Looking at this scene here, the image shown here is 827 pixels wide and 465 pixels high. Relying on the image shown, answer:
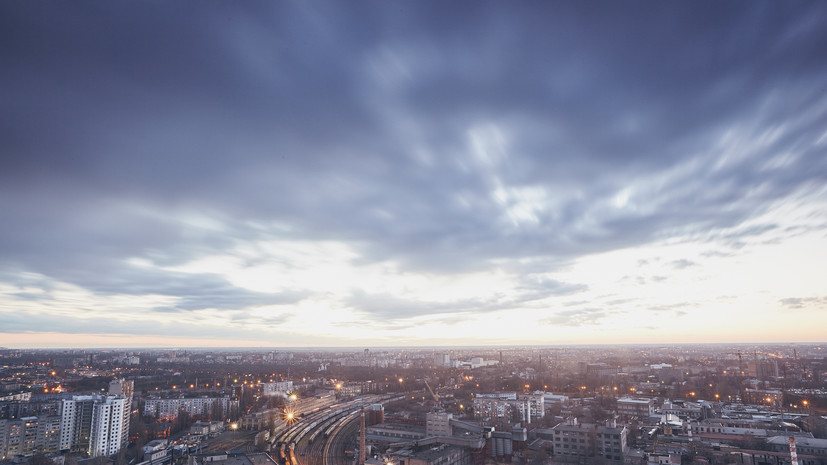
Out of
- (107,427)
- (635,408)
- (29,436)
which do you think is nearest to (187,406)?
(107,427)

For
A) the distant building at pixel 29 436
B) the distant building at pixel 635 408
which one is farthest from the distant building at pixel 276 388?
the distant building at pixel 635 408

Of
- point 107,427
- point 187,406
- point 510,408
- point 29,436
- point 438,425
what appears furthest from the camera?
point 187,406

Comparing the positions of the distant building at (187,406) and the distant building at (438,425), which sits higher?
the distant building at (438,425)

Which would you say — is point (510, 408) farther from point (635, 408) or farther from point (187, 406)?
point (187, 406)

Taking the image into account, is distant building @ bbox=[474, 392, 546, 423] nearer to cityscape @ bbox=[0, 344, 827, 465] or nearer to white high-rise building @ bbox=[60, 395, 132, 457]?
cityscape @ bbox=[0, 344, 827, 465]

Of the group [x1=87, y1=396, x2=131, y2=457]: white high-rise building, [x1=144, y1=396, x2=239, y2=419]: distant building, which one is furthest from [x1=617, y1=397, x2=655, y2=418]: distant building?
[x1=87, y1=396, x2=131, y2=457]: white high-rise building

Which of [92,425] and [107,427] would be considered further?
[107,427]

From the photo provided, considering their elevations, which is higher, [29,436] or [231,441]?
[29,436]

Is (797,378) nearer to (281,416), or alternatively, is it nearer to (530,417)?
(530,417)

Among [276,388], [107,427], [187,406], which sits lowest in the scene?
[276,388]

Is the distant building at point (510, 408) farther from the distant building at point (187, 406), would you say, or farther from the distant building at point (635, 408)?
the distant building at point (187, 406)

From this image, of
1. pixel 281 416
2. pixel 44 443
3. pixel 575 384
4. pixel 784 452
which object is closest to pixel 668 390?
pixel 575 384
